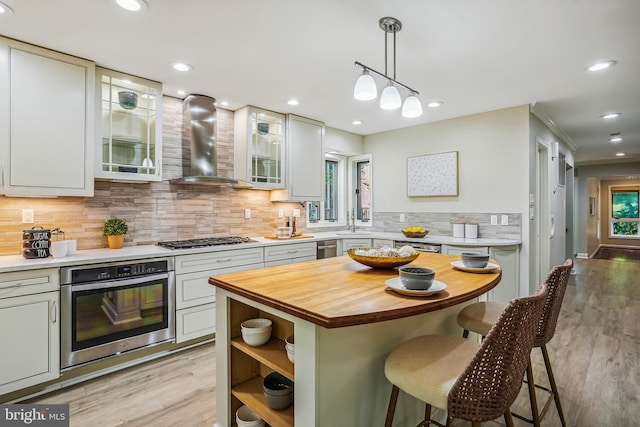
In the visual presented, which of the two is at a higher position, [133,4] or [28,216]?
[133,4]

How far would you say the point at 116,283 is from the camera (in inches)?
97.8

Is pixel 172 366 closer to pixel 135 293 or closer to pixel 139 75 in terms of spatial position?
pixel 135 293

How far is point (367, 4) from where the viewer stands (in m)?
1.88

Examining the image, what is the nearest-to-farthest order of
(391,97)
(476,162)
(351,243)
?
(391,97) < (476,162) < (351,243)

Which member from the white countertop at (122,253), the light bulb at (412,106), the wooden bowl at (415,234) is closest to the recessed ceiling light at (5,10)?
the white countertop at (122,253)

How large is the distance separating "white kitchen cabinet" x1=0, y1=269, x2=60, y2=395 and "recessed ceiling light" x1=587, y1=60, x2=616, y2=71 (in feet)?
14.3

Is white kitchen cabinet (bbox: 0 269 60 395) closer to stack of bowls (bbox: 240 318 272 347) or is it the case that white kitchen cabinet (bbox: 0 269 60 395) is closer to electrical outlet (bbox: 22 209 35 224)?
electrical outlet (bbox: 22 209 35 224)

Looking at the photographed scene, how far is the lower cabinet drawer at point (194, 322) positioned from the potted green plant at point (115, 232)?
814 mm

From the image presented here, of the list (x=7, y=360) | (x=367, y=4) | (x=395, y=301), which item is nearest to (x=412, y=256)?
(x=395, y=301)

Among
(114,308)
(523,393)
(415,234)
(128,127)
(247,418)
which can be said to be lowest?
(523,393)

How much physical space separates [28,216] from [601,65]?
4.75 meters

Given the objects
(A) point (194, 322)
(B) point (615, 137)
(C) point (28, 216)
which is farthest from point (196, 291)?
(B) point (615, 137)

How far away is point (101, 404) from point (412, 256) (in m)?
2.21

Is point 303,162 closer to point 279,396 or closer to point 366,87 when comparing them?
point 366,87
